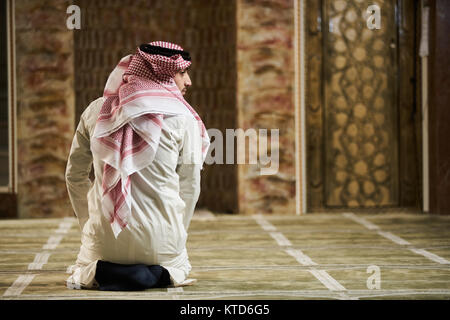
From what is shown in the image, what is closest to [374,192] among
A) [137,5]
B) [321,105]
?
[321,105]

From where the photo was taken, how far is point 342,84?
6.27 m

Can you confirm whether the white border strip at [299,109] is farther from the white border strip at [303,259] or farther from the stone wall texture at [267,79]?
the white border strip at [303,259]

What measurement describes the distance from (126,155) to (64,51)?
3.52m

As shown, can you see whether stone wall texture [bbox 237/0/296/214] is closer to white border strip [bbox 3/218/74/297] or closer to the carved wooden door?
the carved wooden door

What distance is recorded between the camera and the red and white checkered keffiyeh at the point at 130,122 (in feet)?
9.04

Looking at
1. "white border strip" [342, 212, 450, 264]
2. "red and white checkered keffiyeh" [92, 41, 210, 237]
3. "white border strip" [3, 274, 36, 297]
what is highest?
"red and white checkered keffiyeh" [92, 41, 210, 237]

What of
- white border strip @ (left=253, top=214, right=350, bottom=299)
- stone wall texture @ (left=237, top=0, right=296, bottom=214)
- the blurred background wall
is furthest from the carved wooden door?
white border strip @ (left=253, top=214, right=350, bottom=299)

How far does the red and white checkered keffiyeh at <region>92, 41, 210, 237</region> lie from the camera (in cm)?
275

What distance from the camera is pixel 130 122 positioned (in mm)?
2811

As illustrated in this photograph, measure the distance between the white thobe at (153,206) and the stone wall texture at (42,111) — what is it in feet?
10.1

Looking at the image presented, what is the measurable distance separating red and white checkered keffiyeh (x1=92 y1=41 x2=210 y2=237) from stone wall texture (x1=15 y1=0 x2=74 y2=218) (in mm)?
3214

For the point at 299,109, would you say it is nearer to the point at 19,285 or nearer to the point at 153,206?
the point at 153,206
